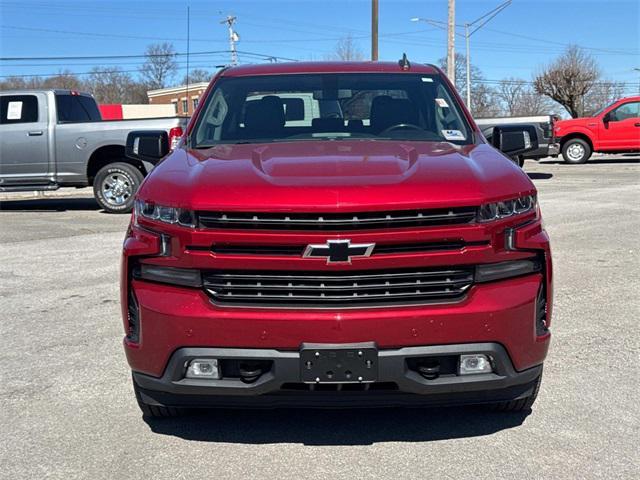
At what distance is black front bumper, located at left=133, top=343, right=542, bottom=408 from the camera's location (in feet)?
10.0

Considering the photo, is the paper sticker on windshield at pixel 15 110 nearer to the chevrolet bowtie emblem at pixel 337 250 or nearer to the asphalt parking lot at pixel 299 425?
the asphalt parking lot at pixel 299 425

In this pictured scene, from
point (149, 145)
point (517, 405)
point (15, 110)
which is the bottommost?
point (517, 405)

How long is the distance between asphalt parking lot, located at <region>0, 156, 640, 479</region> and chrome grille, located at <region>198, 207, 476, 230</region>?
1100mm

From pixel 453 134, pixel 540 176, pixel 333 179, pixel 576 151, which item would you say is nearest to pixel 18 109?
pixel 453 134

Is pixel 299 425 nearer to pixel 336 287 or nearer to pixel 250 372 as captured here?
pixel 250 372

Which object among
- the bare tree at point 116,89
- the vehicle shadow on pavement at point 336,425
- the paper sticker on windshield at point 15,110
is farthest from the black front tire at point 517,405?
the bare tree at point 116,89

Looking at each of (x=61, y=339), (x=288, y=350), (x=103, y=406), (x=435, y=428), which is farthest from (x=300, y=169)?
(x=61, y=339)

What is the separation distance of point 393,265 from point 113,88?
7849cm

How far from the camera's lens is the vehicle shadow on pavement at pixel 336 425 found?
360 cm

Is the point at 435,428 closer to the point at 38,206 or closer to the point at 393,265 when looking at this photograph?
the point at 393,265

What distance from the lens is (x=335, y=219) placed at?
119 inches

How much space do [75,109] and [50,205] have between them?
106 inches

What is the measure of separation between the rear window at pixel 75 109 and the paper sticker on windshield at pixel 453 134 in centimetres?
1012

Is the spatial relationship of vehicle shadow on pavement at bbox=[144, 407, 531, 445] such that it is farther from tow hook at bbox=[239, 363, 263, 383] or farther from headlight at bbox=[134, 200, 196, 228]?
headlight at bbox=[134, 200, 196, 228]
